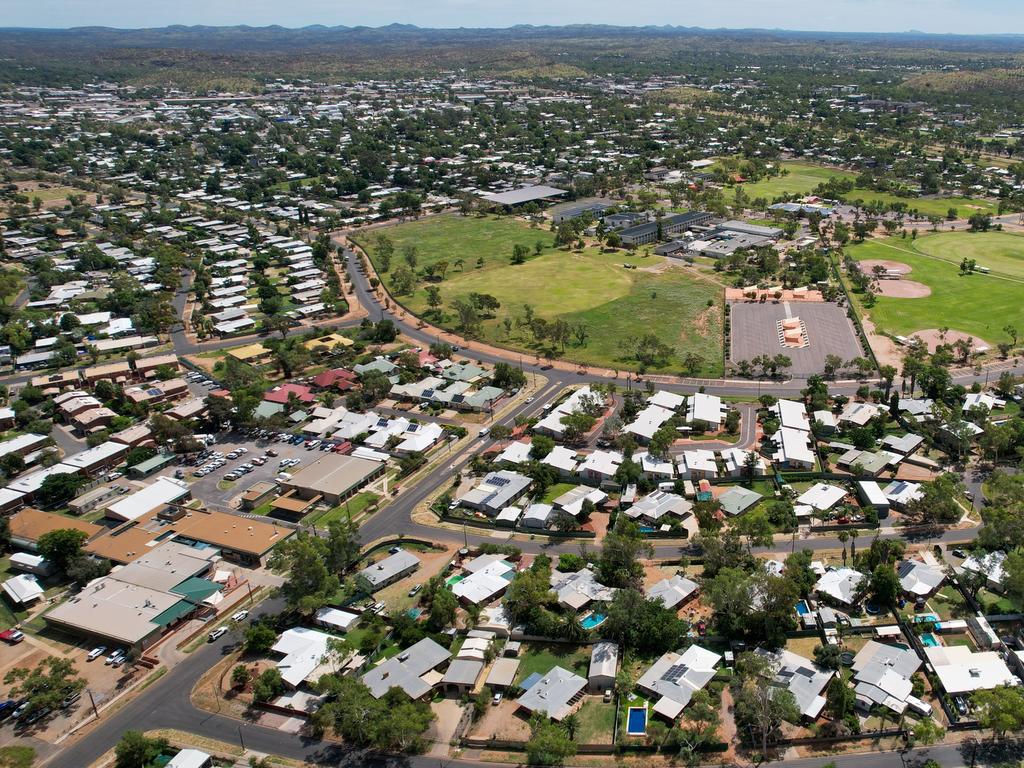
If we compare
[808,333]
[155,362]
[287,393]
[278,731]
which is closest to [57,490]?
[287,393]

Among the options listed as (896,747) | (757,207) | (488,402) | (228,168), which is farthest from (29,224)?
(896,747)

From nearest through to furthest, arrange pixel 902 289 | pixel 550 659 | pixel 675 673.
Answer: pixel 675 673 → pixel 550 659 → pixel 902 289

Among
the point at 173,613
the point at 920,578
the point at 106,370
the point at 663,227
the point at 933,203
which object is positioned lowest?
the point at 173,613

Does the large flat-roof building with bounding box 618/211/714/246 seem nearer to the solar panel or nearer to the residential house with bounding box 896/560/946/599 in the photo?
the residential house with bounding box 896/560/946/599

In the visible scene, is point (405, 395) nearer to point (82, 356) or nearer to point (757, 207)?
point (82, 356)

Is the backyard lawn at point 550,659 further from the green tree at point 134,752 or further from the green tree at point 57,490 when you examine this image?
the green tree at point 57,490

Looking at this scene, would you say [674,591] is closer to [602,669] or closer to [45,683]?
[602,669]

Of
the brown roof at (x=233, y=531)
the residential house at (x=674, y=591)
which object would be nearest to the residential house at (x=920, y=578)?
the residential house at (x=674, y=591)
